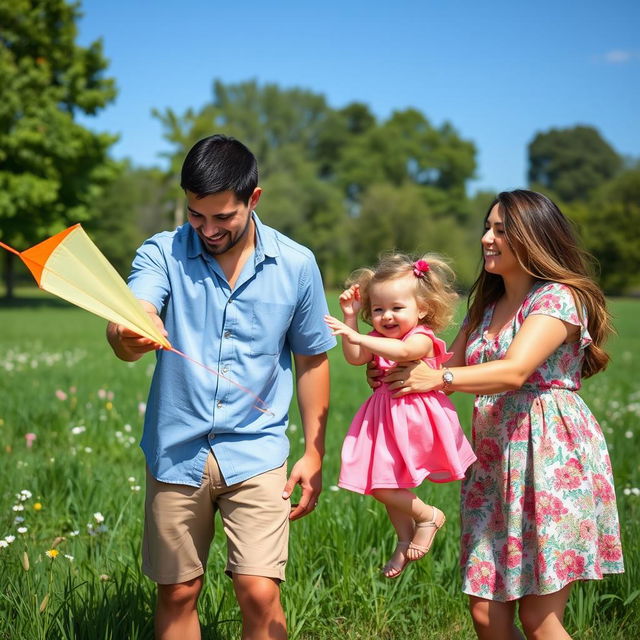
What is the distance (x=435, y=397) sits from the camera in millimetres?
3088

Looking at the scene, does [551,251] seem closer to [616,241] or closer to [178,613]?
[178,613]

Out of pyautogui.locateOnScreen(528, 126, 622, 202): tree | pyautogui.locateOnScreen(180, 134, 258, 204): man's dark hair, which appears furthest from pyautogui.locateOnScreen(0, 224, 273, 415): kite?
pyautogui.locateOnScreen(528, 126, 622, 202): tree

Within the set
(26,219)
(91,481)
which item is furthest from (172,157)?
(91,481)

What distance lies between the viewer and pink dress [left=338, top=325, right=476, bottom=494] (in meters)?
2.98

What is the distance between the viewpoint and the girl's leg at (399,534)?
9.95 ft

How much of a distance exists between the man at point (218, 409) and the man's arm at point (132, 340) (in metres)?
0.03

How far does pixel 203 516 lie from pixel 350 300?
0.98 metres

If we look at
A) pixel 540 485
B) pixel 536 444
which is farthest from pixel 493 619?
pixel 536 444

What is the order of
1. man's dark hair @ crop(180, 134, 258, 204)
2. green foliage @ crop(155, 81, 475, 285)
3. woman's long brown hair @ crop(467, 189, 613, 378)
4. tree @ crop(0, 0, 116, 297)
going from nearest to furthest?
man's dark hair @ crop(180, 134, 258, 204)
woman's long brown hair @ crop(467, 189, 613, 378)
tree @ crop(0, 0, 116, 297)
green foliage @ crop(155, 81, 475, 285)

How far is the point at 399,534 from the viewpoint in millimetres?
3119

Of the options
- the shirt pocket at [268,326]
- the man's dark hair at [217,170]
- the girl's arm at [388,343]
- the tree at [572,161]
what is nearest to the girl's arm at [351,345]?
the girl's arm at [388,343]

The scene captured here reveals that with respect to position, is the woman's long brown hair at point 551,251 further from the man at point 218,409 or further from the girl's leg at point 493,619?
the girl's leg at point 493,619

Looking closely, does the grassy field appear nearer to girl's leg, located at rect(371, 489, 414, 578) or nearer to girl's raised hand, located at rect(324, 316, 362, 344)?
girl's leg, located at rect(371, 489, 414, 578)

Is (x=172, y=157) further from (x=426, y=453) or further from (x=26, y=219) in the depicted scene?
(x=426, y=453)
